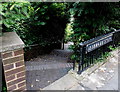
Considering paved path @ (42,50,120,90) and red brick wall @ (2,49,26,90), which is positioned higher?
red brick wall @ (2,49,26,90)

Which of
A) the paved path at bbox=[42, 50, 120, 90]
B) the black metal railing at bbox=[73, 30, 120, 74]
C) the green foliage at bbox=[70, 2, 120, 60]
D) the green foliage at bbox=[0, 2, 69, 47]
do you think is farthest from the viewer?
the green foliage at bbox=[0, 2, 69, 47]

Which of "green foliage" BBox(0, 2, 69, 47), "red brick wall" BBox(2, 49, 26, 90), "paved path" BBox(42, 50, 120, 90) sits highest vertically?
"green foliage" BBox(0, 2, 69, 47)

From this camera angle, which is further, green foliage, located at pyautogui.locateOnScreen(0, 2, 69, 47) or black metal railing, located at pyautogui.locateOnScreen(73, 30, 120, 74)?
green foliage, located at pyautogui.locateOnScreen(0, 2, 69, 47)

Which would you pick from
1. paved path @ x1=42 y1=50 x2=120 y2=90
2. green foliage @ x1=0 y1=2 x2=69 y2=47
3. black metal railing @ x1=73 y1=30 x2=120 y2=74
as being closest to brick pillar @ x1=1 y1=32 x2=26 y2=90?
paved path @ x1=42 y1=50 x2=120 y2=90

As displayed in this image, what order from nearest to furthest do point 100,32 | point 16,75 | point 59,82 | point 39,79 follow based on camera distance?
point 16,75 → point 59,82 → point 39,79 → point 100,32

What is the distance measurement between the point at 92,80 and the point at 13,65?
142 cm

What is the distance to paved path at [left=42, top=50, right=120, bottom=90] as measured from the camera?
199 cm

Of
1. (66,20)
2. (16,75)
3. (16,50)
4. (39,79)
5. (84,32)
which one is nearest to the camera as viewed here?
(16,50)

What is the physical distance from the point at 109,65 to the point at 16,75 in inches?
78.8

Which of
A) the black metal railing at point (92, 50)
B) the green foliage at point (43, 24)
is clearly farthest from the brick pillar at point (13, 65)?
the green foliage at point (43, 24)

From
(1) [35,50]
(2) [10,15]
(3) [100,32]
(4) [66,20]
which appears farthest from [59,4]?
(2) [10,15]

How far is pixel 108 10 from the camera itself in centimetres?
304

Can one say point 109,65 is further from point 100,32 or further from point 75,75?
point 100,32

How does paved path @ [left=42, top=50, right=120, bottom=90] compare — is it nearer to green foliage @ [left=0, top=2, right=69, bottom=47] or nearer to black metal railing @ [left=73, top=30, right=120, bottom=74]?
black metal railing @ [left=73, top=30, right=120, bottom=74]
